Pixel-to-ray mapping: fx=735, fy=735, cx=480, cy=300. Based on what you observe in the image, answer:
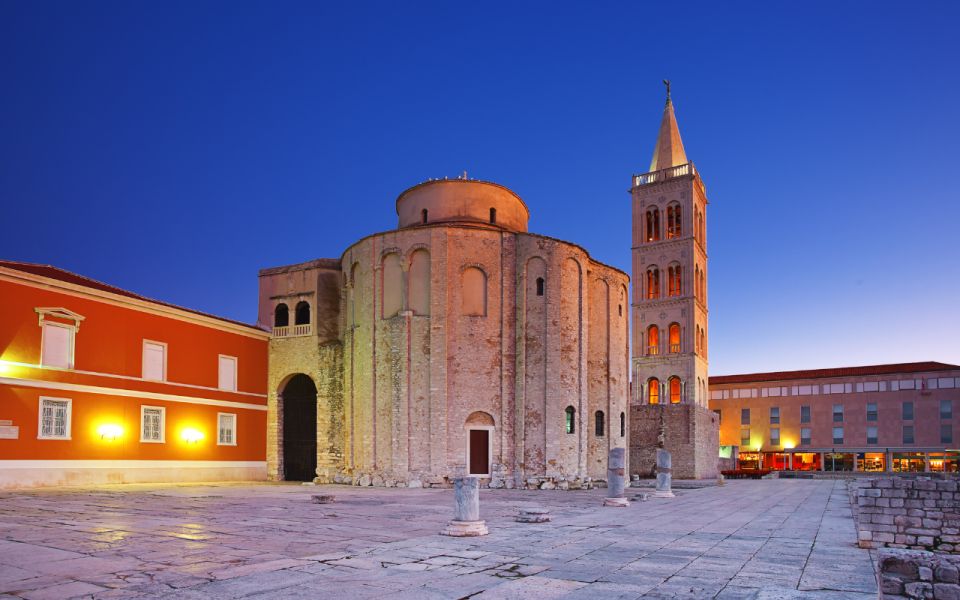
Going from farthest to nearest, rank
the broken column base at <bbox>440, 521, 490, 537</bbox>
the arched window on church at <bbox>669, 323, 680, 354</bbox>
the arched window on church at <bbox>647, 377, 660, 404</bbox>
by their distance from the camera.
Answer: the arched window on church at <bbox>647, 377, 660, 404</bbox>
the arched window on church at <bbox>669, 323, 680, 354</bbox>
the broken column base at <bbox>440, 521, 490, 537</bbox>

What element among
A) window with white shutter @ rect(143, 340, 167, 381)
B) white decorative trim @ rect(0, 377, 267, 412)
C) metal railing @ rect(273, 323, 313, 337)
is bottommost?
white decorative trim @ rect(0, 377, 267, 412)

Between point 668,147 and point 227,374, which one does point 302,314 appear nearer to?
point 227,374

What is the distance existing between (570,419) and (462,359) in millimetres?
5122

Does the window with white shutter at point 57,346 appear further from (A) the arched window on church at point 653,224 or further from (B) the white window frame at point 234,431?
(A) the arched window on church at point 653,224

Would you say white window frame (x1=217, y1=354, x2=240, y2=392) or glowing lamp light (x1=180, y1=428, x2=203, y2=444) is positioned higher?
white window frame (x1=217, y1=354, x2=240, y2=392)

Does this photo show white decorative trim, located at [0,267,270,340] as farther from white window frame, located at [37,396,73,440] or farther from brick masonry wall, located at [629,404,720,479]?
brick masonry wall, located at [629,404,720,479]

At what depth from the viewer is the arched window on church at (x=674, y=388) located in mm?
50353

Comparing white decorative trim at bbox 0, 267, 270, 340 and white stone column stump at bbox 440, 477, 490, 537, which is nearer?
white stone column stump at bbox 440, 477, 490, 537

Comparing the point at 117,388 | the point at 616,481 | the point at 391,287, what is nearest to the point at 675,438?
the point at 391,287

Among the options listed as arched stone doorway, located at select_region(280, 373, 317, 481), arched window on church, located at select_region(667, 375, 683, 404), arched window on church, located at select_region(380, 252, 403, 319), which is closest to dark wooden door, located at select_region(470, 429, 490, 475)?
arched window on church, located at select_region(380, 252, 403, 319)

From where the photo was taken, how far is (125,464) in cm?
2583

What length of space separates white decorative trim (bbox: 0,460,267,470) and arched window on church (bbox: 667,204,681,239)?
32992mm

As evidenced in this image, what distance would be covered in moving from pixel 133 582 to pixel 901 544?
38.5 feet

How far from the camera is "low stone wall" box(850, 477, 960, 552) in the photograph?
12.7m
